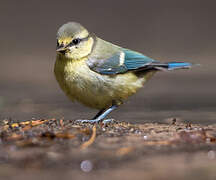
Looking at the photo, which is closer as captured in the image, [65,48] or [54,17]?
[65,48]

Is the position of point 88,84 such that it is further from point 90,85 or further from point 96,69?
point 96,69

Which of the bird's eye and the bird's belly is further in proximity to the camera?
the bird's eye

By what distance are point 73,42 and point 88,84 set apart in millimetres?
550

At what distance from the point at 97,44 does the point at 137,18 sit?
844 cm

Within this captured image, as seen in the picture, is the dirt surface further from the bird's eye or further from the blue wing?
the bird's eye

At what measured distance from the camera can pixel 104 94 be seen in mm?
5801

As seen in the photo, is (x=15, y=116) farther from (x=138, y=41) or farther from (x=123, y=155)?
(x=138, y=41)

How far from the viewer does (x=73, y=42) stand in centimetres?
588

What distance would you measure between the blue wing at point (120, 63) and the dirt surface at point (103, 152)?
0.87 metres

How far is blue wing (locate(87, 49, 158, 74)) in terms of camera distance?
19.2 ft

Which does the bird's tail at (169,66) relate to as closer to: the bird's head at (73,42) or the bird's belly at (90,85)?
the bird's belly at (90,85)

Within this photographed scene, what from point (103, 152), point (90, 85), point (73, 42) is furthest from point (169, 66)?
point (103, 152)

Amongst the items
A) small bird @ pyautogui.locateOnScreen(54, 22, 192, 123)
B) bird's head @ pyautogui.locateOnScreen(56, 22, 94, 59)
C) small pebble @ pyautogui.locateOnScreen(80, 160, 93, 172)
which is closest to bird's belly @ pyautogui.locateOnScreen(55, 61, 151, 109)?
small bird @ pyautogui.locateOnScreen(54, 22, 192, 123)

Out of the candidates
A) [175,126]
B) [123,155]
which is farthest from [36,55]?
[123,155]
